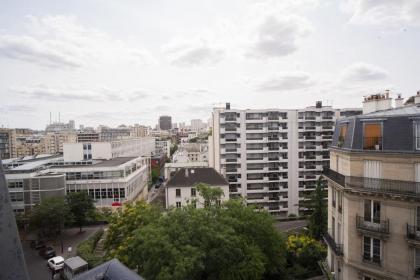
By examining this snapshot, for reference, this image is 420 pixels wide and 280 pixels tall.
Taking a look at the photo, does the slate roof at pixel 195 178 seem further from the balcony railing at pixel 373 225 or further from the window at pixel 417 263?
the window at pixel 417 263

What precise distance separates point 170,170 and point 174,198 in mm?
25917

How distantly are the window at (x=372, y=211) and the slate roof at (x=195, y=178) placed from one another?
25.9 m

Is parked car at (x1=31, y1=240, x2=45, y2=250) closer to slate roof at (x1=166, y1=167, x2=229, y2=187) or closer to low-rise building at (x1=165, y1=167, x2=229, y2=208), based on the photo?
low-rise building at (x1=165, y1=167, x2=229, y2=208)

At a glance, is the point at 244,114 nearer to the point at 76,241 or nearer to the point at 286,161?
the point at 286,161

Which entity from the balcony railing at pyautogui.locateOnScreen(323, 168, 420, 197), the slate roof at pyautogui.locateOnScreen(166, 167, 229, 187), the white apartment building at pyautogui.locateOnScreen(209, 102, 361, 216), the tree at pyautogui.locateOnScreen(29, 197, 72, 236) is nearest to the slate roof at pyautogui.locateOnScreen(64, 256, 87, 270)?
the tree at pyautogui.locateOnScreen(29, 197, 72, 236)

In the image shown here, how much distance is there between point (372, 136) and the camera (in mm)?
19109

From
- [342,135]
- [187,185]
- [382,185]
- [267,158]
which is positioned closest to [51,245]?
[187,185]

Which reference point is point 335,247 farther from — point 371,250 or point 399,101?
point 399,101

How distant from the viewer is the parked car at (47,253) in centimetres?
3412

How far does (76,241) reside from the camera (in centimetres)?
3950

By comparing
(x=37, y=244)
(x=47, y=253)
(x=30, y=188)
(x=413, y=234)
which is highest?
(x=413, y=234)

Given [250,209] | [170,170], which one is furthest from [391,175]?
[170,170]

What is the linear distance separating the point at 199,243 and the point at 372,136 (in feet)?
46.5

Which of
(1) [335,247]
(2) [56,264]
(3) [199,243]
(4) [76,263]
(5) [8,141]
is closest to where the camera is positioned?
(3) [199,243]
